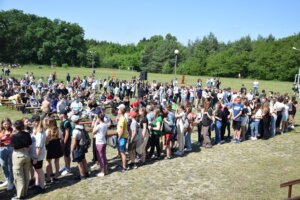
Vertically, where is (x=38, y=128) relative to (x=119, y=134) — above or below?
above

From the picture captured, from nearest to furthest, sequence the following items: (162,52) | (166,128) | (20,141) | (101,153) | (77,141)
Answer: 1. (20,141)
2. (77,141)
3. (101,153)
4. (166,128)
5. (162,52)

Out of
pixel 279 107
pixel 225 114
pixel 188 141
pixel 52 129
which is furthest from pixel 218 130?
pixel 52 129

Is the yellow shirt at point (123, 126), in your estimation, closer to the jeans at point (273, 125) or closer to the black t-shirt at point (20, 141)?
the black t-shirt at point (20, 141)

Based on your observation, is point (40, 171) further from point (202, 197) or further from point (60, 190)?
point (202, 197)

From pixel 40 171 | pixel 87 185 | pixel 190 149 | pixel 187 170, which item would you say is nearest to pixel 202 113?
pixel 190 149

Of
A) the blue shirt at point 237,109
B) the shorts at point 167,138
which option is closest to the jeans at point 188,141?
the shorts at point 167,138

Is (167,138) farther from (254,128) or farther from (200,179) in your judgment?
(254,128)

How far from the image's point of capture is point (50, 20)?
9794cm

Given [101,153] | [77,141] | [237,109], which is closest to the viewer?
[77,141]

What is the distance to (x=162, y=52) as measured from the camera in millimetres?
88750

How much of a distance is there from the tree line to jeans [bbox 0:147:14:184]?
67680 millimetres

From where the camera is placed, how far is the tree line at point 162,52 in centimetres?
7181

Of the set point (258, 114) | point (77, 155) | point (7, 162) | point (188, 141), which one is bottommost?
point (188, 141)

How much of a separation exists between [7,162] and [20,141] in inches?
47.6
